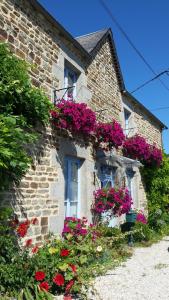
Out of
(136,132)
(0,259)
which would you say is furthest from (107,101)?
(0,259)

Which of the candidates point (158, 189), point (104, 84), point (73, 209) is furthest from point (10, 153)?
point (158, 189)

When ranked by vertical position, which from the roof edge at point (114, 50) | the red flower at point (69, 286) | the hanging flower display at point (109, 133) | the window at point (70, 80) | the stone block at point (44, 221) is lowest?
the red flower at point (69, 286)

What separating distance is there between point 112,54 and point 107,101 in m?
1.93

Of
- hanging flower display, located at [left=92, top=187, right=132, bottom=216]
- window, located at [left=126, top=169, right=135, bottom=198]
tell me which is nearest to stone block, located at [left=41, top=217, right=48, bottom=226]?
hanging flower display, located at [left=92, top=187, right=132, bottom=216]

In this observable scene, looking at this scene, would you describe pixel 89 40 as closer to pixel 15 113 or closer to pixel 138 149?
pixel 138 149

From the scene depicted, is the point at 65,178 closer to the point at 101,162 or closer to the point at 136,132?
the point at 101,162

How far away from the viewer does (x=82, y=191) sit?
7.83 m

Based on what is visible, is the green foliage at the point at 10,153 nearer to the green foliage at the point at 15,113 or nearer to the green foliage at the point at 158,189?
the green foliage at the point at 15,113

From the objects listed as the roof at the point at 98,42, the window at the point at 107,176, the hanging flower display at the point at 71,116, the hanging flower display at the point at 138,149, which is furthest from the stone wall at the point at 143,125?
the hanging flower display at the point at 71,116

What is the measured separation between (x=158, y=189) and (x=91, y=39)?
6.42 meters

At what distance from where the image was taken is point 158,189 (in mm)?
13000

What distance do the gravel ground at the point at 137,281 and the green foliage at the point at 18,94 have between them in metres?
3.05

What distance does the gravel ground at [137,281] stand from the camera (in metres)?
4.67

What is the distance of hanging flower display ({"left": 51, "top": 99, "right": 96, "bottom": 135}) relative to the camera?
6722 mm
